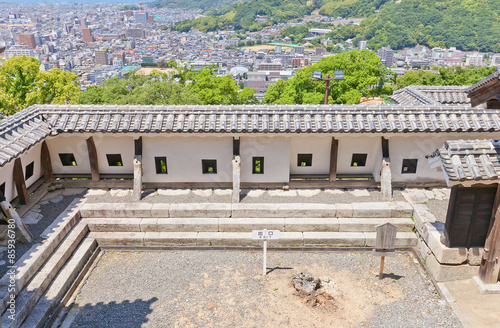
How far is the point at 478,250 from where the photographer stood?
399 inches

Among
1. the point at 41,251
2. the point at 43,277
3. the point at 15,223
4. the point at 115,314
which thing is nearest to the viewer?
the point at 115,314

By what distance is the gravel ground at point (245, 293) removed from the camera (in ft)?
30.1

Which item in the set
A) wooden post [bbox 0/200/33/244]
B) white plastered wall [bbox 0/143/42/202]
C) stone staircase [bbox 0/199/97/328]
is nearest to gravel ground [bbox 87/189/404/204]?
stone staircase [bbox 0/199/97/328]

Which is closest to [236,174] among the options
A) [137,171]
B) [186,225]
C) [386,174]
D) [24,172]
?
[186,225]

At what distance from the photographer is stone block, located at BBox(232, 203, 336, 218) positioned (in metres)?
12.3

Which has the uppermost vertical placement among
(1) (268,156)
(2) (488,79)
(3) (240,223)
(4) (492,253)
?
(2) (488,79)

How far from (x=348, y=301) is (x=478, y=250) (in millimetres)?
4023

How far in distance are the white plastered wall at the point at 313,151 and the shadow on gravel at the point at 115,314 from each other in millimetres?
7161

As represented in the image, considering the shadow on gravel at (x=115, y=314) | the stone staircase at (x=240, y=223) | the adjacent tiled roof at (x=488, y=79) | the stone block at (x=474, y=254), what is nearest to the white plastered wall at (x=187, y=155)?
Answer: the stone staircase at (x=240, y=223)

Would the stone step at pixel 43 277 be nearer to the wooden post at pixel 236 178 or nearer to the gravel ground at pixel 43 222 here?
the gravel ground at pixel 43 222

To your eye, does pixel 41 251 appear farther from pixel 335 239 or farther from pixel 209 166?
pixel 335 239

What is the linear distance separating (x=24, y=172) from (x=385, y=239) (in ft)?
40.3

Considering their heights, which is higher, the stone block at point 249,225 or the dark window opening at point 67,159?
the dark window opening at point 67,159

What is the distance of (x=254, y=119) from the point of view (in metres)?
12.6
